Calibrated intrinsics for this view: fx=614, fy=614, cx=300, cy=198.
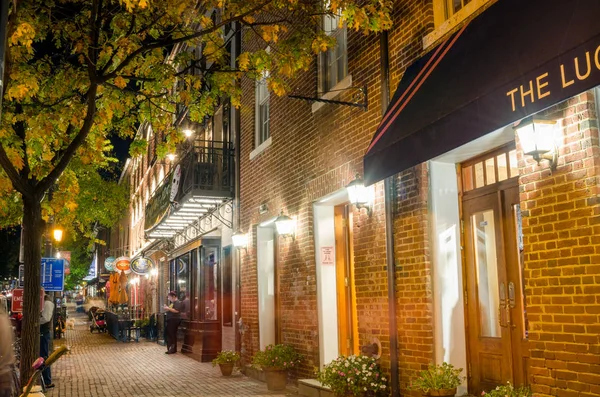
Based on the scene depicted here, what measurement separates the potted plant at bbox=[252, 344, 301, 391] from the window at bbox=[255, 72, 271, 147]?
16.4 feet

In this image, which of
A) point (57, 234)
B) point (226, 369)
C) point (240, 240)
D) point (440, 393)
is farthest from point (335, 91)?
point (57, 234)

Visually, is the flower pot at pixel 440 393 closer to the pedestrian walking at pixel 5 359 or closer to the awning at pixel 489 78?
the awning at pixel 489 78

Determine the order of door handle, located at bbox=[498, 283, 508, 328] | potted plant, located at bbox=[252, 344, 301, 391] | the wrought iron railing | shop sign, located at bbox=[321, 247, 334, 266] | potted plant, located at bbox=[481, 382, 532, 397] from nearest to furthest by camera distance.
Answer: potted plant, located at bbox=[481, 382, 532, 397] → door handle, located at bbox=[498, 283, 508, 328] → shop sign, located at bbox=[321, 247, 334, 266] → potted plant, located at bbox=[252, 344, 301, 391] → the wrought iron railing

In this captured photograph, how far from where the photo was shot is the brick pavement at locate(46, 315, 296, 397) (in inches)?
453

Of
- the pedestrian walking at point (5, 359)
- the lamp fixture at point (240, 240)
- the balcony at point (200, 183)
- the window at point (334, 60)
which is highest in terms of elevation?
the window at point (334, 60)

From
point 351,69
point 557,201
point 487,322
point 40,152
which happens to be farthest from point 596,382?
point 40,152

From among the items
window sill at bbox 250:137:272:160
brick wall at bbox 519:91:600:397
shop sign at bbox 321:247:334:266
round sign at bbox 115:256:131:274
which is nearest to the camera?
brick wall at bbox 519:91:600:397

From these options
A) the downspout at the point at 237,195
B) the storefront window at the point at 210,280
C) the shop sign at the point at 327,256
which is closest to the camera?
the shop sign at the point at 327,256

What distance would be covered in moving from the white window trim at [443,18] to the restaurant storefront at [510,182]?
0.37 metres

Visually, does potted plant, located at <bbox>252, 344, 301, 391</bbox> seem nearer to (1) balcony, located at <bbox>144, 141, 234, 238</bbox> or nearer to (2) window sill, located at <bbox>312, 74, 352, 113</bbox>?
(2) window sill, located at <bbox>312, 74, 352, 113</bbox>

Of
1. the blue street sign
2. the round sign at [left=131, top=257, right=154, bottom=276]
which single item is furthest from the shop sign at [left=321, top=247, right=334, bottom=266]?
the round sign at [left=131, top=257, right=154, bottom=276]

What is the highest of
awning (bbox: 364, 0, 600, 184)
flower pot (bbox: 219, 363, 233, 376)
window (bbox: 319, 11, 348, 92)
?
window (bbox: 319, 11, 348, 92)

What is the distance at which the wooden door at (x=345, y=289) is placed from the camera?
34.1 feet

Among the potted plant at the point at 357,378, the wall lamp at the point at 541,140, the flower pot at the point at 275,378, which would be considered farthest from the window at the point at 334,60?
the flower pot at the point at 275,378
